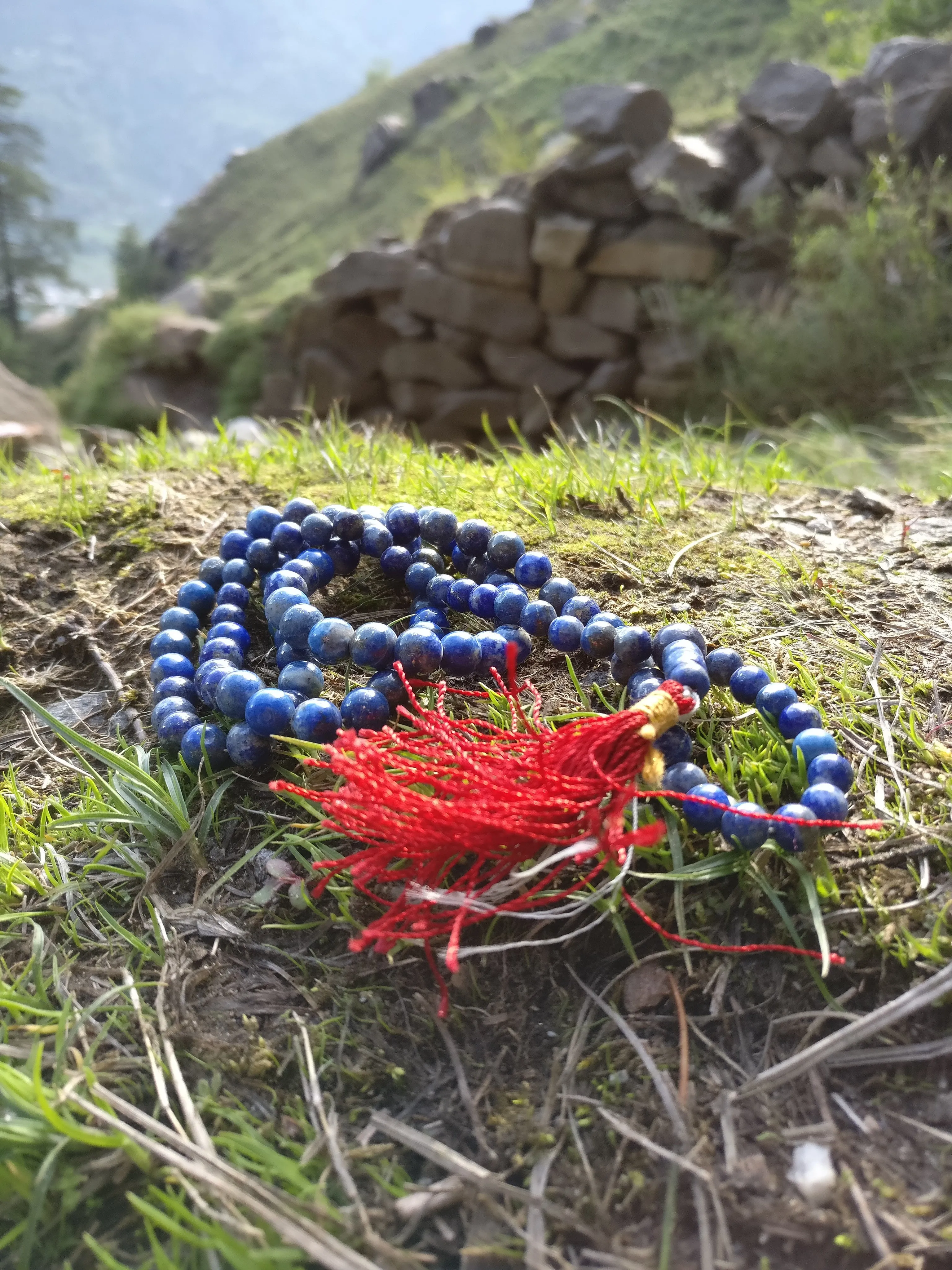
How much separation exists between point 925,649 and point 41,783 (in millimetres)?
1864

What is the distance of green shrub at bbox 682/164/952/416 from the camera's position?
5.62 m

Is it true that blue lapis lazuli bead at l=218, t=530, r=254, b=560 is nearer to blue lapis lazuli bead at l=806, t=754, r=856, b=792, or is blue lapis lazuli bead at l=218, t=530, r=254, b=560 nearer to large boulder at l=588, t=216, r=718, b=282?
blue lapis lazuli bead at l=806, t=754, r=856, b=792

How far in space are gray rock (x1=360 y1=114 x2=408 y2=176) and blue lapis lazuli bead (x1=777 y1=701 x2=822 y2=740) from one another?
690 inches

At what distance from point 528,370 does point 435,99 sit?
11678mm

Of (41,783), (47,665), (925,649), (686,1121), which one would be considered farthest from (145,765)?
(925,649)

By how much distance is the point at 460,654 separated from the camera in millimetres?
1676

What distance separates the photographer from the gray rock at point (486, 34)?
19.3 meters

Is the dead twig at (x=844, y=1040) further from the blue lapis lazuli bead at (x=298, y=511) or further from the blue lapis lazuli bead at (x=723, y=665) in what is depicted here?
the blue lapis lazuli bead at (x=298, y=511)

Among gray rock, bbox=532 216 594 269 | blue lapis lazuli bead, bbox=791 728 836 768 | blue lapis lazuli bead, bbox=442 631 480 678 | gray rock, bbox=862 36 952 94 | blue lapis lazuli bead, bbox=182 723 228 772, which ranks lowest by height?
blue lapis lazuli bead, bbox=791 728 836 768

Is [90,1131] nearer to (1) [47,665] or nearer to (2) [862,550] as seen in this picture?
(1) [47,665]

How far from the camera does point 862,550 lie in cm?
221

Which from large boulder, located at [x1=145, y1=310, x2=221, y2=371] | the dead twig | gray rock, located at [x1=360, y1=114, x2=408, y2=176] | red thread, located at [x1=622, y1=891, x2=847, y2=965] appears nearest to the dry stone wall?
large boulder, located at [x1=145, y1=310, x2=221, y2=371]

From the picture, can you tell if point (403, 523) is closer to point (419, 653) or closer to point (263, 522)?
point (263, 522)

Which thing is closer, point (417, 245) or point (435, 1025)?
point (435, 1025)
